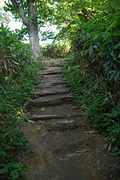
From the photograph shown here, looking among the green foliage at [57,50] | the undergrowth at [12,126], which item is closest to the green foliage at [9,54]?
the undergrowth at [12,126]

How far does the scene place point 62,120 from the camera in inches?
148

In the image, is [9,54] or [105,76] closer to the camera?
[105,76]

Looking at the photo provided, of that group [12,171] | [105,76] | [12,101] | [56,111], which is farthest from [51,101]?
[12,171]

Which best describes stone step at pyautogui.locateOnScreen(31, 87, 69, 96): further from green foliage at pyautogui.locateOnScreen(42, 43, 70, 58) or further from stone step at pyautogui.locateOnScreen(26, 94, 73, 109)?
green foliage at pyautogui.locateOnScreen(42, 43, 70, 58)

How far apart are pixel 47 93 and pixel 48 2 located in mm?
7211

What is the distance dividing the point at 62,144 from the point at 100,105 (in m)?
1.02

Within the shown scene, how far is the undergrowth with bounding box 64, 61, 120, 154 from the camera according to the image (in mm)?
2802

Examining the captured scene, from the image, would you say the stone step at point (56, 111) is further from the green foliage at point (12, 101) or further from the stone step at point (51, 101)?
the green foliage at point (12, 101)

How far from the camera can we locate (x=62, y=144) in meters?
3.15

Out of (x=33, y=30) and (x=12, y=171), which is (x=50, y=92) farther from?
(x=33, y=30)

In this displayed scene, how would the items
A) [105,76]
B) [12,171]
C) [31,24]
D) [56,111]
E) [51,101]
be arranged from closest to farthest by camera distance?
[12,171] < [105,76] < [56,111] < [51,101] < [31,24]

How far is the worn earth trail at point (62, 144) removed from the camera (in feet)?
8.28

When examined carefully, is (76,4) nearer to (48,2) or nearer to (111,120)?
(48,2)

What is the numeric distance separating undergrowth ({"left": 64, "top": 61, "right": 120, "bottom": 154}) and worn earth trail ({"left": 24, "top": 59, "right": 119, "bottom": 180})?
0.18 m
